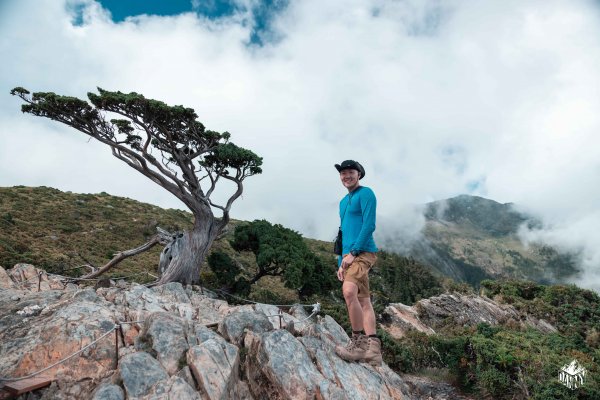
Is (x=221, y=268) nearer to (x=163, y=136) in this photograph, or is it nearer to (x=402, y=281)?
(x=163, y=136)

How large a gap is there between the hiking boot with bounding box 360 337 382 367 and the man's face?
2354 mm

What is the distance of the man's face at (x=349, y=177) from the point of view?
17.8 feet

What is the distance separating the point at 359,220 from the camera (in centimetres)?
528

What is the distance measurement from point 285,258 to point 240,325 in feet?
29.7

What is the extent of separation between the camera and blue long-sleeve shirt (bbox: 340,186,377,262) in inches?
198

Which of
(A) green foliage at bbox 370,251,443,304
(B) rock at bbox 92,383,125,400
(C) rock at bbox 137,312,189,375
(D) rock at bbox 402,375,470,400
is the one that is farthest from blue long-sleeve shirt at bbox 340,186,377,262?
(A) green foliage at bbox 370,251,443,304

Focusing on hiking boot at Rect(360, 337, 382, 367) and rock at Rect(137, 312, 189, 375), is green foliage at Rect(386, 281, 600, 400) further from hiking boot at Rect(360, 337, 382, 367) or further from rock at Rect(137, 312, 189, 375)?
rock at Rect(137, 312, 189, 375)

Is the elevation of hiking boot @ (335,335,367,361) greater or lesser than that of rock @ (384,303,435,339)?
lesser

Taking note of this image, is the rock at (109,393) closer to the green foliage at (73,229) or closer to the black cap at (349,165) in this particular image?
the black cap at (349,165)

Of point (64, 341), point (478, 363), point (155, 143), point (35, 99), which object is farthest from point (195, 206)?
point (478, 363)

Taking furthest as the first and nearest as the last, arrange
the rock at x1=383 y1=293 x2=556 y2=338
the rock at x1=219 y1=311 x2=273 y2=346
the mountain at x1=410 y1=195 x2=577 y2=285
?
1. the mountain at x1=410 y1=195 x2=577 y2=285
2. the rock at x1=383 y1=293 x2=556 y2=338
3. the rock at x1=219 y1=311 x2=273 y2=346

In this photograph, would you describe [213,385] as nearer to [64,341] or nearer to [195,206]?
[64,341]

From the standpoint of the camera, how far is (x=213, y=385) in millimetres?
5055

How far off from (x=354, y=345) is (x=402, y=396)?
1.71 meters
